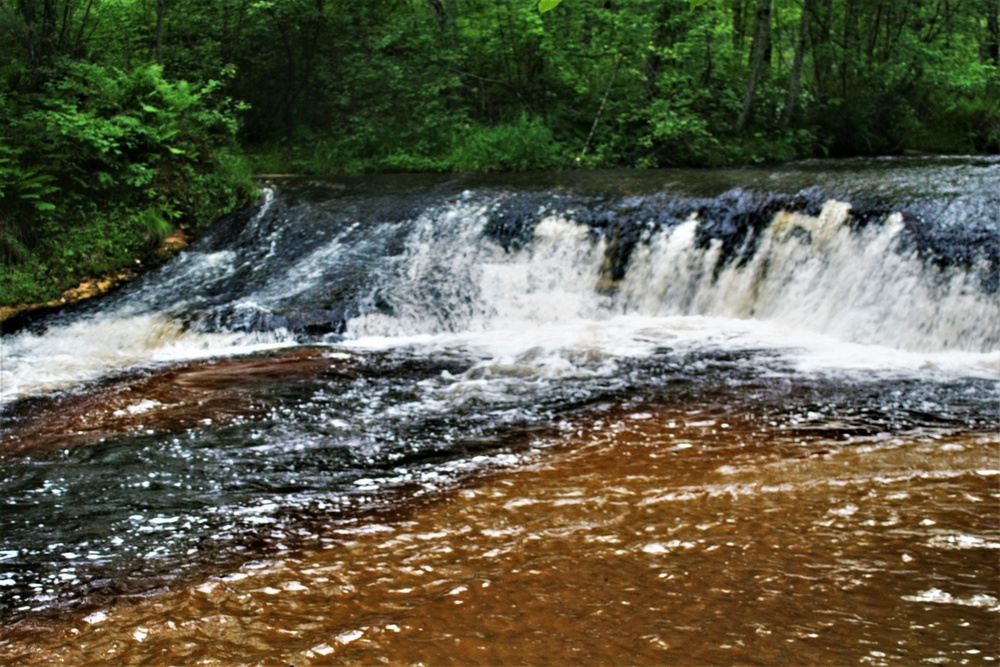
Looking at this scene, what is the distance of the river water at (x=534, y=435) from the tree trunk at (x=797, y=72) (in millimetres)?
4266

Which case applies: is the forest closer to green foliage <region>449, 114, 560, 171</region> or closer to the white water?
green foliage <region>449, 114, 560, 171</region>

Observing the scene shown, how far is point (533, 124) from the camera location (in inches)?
632

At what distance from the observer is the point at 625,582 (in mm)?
3713

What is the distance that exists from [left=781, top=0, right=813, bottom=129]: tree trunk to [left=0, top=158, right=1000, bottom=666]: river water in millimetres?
4266

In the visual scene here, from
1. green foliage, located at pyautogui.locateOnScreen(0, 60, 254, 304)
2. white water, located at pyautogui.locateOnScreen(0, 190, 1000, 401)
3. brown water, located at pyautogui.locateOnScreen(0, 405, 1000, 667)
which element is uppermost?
green foliage, located at pyautogui.locateOnScreen(0, 60, 254, 304)

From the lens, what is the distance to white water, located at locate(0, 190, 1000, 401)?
27.4 feet

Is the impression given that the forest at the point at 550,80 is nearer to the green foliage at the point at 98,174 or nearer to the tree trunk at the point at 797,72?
the tree trunk at the point at 797,72

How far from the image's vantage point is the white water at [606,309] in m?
8.35

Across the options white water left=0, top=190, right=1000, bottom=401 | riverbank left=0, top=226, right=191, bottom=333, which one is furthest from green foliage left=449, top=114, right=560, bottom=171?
riverbank left=0, top=226, right=191, bottom=333

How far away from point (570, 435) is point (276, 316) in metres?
5.24

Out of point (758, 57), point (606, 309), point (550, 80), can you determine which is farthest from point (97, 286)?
point (758, 57)

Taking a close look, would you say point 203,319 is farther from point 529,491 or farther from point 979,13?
point 979,13

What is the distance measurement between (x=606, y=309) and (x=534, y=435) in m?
4.75

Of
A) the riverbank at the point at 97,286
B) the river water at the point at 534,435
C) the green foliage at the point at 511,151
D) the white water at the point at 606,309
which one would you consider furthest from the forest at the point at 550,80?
the white water at the point at 606,309
